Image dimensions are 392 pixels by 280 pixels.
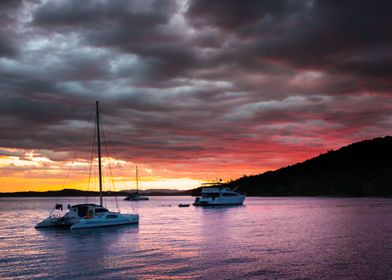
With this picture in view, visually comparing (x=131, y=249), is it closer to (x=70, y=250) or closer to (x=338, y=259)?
(x=70, y=250)

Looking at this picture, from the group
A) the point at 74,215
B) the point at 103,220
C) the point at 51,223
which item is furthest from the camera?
the point at 51,223

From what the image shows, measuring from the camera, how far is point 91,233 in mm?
59250

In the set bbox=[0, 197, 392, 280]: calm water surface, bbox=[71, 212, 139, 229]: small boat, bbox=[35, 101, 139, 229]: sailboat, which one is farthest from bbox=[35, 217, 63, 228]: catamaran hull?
bbox=[0, 197, 392, 280]: calm water surface

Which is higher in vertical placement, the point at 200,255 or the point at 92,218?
the point at 92,218

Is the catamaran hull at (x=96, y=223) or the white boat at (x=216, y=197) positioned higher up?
the white boat at (x=216, y=197)

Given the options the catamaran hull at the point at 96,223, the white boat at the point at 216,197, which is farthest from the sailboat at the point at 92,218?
the white boat at the point at 216,197

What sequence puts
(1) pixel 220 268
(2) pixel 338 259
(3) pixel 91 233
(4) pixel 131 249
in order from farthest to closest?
(3) pixel 91 233, (4) pixel 131 249, (2) pixel 338 259, (1) pixel 220 268

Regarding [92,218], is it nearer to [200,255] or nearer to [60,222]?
[60,222]


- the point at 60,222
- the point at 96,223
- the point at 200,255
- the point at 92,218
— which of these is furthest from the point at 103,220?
the point at 200,255

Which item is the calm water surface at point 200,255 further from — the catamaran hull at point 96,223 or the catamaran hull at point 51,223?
the catamaran hull at point 51,223

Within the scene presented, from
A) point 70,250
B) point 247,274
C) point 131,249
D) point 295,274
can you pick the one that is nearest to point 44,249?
point 70,250

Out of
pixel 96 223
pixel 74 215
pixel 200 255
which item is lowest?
pixel 200 255

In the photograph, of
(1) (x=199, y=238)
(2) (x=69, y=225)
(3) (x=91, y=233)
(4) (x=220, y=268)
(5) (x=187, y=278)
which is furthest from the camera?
(2) (x=69, y=225)

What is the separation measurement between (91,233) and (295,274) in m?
36.2
